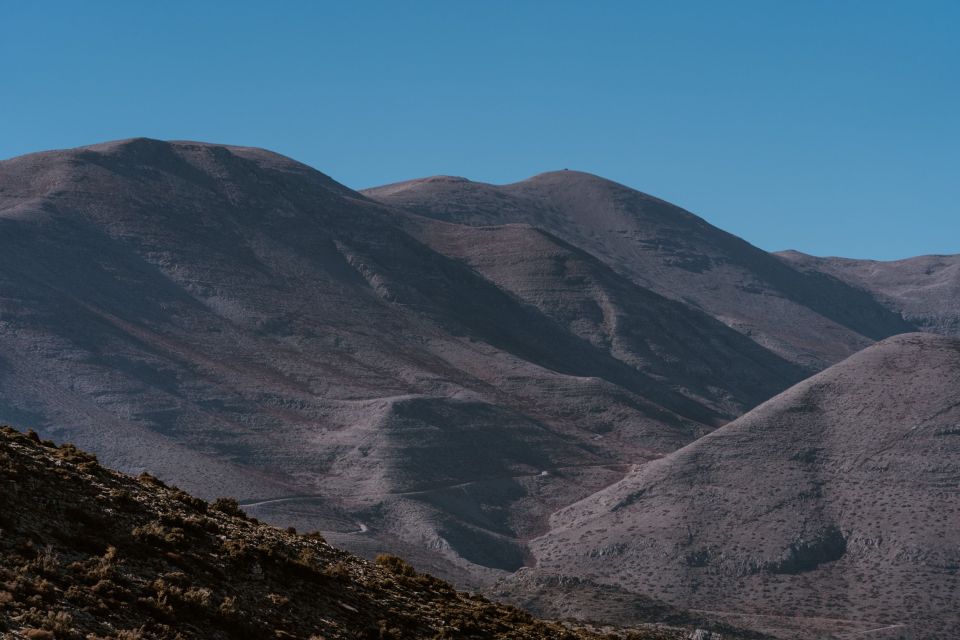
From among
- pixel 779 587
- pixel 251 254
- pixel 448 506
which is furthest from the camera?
pixel 251 254

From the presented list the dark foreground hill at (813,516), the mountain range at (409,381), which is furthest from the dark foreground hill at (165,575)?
the dark foreground hill at (813,516)

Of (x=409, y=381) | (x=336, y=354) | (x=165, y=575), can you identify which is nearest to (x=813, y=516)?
(x=409, y=381)

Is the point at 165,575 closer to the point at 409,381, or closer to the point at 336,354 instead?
the point at 409,381

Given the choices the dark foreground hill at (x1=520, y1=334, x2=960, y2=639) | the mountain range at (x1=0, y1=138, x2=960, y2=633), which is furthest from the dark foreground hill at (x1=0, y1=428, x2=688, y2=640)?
the dark foreground hill at (x1=520, y1=334, x2=960, y2=639)

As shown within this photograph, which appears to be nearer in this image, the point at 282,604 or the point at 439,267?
the point at 282,604

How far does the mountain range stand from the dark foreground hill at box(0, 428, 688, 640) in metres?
40.9

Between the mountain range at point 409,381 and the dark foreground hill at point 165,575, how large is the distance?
134ft

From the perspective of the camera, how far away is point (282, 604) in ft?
61.0

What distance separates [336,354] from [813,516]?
62.5 meters

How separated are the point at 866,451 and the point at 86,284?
85263 millimetres

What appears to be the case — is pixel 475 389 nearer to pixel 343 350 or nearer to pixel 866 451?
pixel 343 350

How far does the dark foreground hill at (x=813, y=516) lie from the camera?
7412 cm

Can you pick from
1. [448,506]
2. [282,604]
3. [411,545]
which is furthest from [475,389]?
[282,604]

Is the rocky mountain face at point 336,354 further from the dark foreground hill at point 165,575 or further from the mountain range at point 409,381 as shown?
the dark foreground hill at point 165,575
